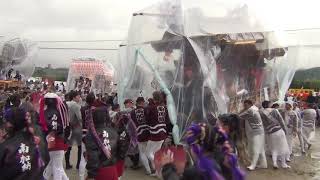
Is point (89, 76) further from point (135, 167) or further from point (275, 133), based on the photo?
point (275, 133)

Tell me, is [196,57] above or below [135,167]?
above

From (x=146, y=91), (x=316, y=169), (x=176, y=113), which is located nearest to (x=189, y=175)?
(x=176, y=113)

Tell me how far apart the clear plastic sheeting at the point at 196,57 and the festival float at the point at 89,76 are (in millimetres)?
12007

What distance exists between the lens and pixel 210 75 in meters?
9.99

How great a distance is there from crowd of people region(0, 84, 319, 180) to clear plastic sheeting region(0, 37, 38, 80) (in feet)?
56.0

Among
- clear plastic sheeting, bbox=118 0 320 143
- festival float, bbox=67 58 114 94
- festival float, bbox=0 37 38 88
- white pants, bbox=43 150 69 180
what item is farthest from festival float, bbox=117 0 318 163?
festival float, bbox=0 37 38 88

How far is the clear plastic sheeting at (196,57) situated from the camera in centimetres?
995

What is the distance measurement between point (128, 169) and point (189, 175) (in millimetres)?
6916

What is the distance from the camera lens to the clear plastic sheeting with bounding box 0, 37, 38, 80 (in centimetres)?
2741

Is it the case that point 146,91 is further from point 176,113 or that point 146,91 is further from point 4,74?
point 4,74

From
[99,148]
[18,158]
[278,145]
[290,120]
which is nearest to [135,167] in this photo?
[278,145]

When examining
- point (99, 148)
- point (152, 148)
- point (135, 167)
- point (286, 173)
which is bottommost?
point (286, 173)

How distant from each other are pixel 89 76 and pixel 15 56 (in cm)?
517

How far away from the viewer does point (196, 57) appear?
9914 mm
